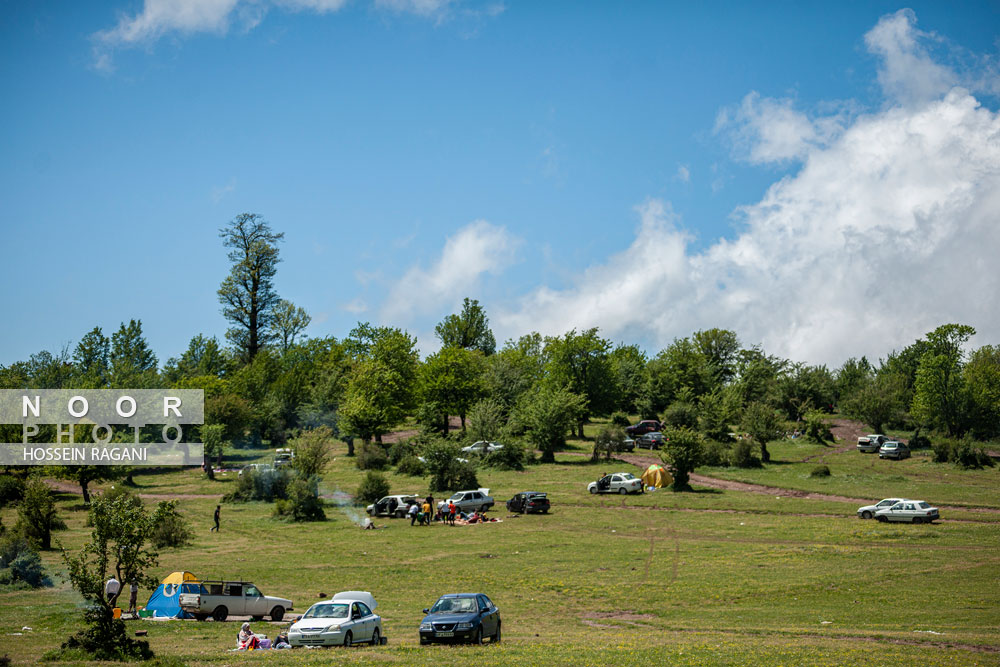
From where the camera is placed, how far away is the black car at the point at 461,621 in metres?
16.6

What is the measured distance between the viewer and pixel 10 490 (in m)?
48.8

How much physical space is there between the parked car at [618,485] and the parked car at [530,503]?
6.79m

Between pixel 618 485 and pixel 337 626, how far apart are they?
34.0 m

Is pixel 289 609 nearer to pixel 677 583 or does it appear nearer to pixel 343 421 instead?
pixel 677 583

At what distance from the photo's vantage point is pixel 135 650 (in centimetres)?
1480

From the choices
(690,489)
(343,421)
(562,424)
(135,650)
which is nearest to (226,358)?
(343,421)

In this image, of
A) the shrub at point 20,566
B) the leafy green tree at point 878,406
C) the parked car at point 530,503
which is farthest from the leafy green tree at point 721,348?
the shrub at point 20,566

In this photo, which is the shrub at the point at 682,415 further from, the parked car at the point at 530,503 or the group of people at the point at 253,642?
the group of people at the point at 253,642

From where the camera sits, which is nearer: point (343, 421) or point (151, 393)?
point (343, 421)

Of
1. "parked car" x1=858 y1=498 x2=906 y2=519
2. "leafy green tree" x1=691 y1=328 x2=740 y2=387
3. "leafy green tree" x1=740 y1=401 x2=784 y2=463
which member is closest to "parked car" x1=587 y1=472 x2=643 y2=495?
"parked car" x1=858 y1=498 x2=906 y2=519

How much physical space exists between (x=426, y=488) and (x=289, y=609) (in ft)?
99.5

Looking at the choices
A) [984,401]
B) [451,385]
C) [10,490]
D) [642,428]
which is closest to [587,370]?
[642,428]

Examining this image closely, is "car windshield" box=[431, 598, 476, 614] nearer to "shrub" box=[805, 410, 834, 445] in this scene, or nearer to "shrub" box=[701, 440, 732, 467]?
"shrub" box=[701, 440, 732, 467]

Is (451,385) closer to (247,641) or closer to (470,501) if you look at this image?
(470,501)
